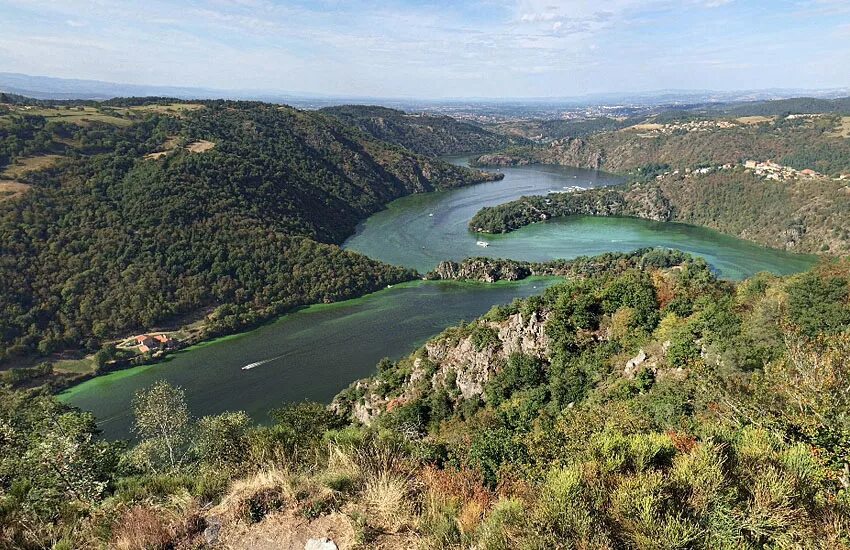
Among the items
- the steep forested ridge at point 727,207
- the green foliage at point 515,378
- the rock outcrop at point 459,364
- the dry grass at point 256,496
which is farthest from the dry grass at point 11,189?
the steep forested ridge at point 727,207

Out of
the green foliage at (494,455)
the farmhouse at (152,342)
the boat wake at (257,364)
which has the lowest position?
the boat wake at (257,364)

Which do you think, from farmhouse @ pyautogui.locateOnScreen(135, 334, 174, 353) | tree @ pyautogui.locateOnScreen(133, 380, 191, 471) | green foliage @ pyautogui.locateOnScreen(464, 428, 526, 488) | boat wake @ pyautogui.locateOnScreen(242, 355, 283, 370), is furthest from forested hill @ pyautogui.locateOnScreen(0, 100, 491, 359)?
green foliage @ pyautogui.locateOnScreen(464, 428, 526, 488)

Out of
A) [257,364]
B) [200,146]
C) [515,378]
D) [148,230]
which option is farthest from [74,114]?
[515,378]

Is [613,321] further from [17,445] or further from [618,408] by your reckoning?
[17,445]

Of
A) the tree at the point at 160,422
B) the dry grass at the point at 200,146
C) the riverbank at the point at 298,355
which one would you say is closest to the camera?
the tree at the point at 160,422

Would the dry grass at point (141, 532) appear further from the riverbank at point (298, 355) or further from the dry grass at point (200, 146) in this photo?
the dry grass at point (200, 146)

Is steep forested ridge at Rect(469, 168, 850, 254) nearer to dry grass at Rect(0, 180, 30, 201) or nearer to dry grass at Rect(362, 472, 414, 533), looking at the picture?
dry grass at Rect(0, 180, 30, 201)
